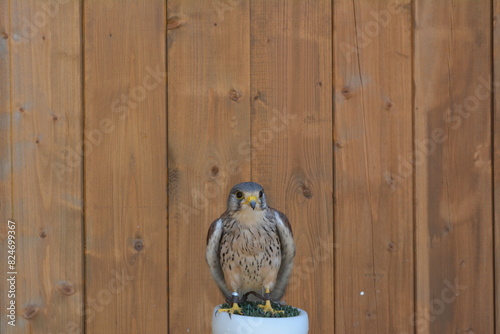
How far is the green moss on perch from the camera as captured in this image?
1766mm

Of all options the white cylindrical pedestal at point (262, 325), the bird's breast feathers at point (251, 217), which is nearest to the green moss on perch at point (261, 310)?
the white cylindrical pedestal at point (262, 325)

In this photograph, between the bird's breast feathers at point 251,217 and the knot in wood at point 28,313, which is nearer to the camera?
the bird's breast feathers at point 251,217

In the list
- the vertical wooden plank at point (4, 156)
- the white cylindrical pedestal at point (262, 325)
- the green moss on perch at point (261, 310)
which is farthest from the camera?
the vertical wooden plank at point (4, 156)

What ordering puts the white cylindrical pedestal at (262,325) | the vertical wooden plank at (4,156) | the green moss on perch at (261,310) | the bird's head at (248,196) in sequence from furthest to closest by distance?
the vertical wooden plank at (4,156)
the bird's head at (248,196)
the green moss on perch at (261,310)
the white cylindrical pedestal at (262,325)

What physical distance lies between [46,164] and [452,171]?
1.49 m

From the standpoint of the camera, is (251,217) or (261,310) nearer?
(261,310)

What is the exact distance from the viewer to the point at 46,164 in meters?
2.22

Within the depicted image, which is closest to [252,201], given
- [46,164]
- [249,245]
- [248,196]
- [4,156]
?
[248,196]

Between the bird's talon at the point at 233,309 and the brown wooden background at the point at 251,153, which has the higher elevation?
the brown wooden background at the point at 251,153

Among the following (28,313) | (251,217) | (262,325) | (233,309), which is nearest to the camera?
(262,325)

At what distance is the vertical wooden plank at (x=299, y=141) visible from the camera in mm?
2256

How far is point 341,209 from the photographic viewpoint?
2.26 metres

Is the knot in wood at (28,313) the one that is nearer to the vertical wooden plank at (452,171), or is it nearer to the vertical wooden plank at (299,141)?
the vertical wooden plank at (299,141)

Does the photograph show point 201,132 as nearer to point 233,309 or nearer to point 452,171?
point 233,309
